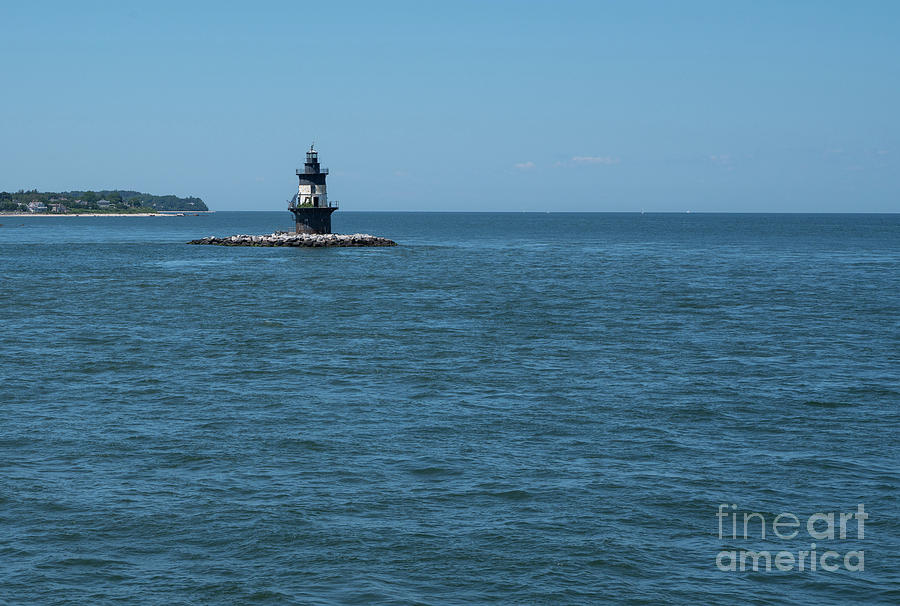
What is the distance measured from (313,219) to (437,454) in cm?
9125

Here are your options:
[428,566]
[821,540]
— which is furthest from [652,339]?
[428,566]

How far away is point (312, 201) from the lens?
105938 millimetres

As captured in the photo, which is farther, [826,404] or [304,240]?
[304,240]

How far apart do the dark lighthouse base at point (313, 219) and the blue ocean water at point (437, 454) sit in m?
59.2

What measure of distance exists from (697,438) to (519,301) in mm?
Answer: 33835

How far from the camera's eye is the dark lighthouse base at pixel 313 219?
108m

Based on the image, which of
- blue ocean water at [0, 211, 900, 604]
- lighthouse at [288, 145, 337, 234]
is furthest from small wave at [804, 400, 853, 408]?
lighthouse at [288, 145, 337, 234]

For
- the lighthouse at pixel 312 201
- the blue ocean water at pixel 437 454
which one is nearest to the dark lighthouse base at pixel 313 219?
the lighthouse at pixel 312 201

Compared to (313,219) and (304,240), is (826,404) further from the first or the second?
(313,219)

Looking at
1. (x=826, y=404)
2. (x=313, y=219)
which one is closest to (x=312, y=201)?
(x=313, y=219)

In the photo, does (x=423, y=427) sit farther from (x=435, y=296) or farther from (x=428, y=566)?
(x=435, y=296)

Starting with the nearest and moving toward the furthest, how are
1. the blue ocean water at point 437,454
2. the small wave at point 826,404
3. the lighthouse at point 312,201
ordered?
the blue ocean water at point 437,454
the small wave at point 826,404
the lighthouse at point 312,201

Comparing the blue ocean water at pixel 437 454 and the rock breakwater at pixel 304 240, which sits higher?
the rock breakwater at pixel 304 240

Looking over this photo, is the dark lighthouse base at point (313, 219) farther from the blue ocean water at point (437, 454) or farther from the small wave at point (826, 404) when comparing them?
the small wave at point (826, 404)
